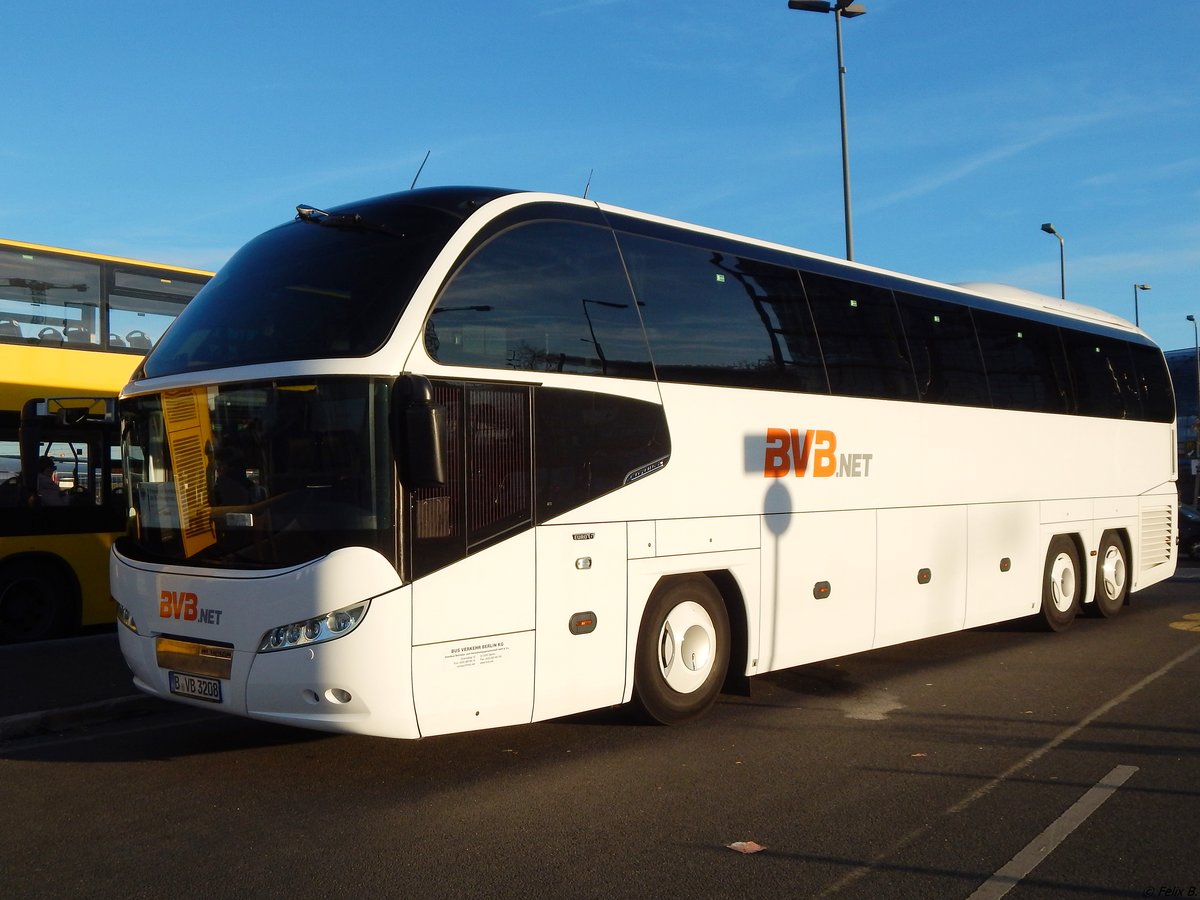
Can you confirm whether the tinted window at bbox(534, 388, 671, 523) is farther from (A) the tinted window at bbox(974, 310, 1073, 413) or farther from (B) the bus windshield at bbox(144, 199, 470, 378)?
(A) the tinted window at bbox(974, 310, 1073, 413)

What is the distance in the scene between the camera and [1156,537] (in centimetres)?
1545

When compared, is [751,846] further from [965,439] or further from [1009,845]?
[965,439]

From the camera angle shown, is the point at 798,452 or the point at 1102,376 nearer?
the point at 798,452

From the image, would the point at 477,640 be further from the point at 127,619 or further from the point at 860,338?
the point at 860,338

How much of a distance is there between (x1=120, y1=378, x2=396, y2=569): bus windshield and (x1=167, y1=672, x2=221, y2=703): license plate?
0.68 metres

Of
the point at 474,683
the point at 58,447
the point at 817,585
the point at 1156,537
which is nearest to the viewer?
the point at 474,683

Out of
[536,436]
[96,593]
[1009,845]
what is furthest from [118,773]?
[96,593]

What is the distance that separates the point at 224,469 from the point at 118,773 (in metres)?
2.03

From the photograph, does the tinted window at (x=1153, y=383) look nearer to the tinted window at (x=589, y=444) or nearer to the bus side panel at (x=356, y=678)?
the tinted window at (x=589, y=444)

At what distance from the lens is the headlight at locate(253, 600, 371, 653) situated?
242 inches

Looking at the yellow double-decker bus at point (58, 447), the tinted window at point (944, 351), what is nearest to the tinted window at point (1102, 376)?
the tinted window at point (944, 351)

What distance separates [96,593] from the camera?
1273 cm

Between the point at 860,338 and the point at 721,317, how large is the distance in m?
2.00

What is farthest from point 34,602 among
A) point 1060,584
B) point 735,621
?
point 1060,584
